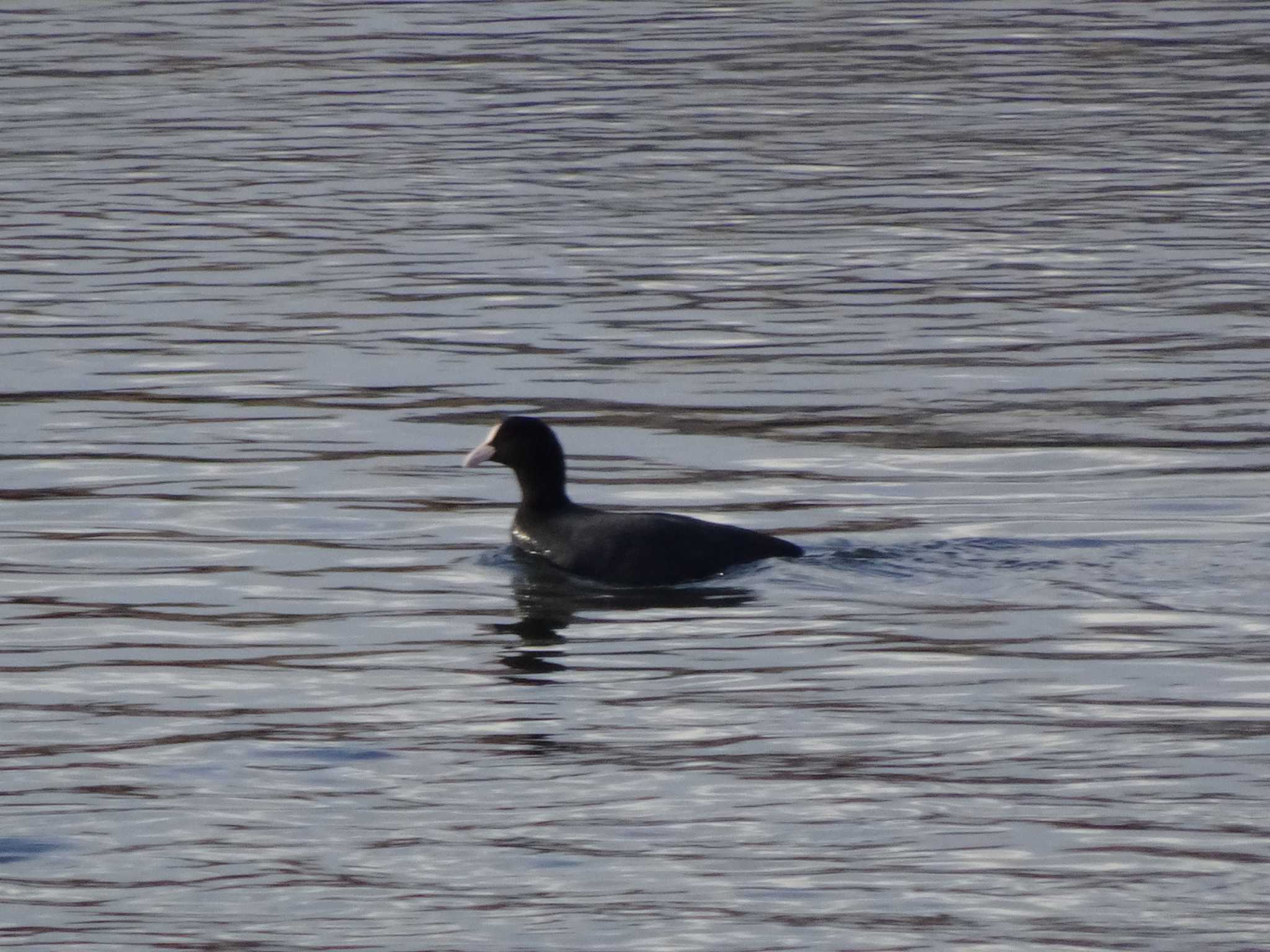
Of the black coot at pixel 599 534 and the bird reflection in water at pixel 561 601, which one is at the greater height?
the black coot at pixel 599 534

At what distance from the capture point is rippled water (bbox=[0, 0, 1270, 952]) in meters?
8.33

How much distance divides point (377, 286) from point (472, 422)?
536cm

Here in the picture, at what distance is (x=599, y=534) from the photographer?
12797 millimetres

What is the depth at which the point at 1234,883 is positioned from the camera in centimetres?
797

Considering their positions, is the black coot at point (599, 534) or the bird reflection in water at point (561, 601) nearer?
the bird reflection in water at point (561, 601)

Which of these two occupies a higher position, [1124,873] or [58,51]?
[58,51]

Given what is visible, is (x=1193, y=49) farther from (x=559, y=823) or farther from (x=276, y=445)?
(x=559, y=823)

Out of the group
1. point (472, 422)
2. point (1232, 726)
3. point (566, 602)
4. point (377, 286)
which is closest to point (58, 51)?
point (377, 286)

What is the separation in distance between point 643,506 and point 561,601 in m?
2.11

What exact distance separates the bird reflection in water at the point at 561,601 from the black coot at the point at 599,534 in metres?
0.06

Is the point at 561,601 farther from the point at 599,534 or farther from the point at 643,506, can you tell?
the point at 643,506

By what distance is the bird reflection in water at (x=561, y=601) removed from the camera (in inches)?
455

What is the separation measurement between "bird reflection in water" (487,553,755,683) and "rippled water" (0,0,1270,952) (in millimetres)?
42

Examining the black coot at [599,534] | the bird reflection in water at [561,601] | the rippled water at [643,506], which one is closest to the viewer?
the rippled water at [643,506]
